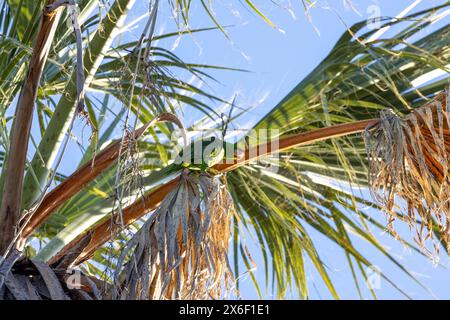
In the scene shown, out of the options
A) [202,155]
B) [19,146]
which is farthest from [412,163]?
[19,146]

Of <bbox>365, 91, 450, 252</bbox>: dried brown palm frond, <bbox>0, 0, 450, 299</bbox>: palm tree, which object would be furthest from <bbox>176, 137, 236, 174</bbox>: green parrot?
<bbox>365, 91, 450, 252</bbox>: dried brown palm frond

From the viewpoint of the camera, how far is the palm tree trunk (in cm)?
186

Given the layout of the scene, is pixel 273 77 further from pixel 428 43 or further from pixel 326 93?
pixel 428 43

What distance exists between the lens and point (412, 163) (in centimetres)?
203

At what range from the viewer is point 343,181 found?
9.03ft

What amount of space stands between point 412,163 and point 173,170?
1.84 ft

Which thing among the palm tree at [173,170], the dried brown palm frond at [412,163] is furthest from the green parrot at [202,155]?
the dried brown palm frond at [412,163]

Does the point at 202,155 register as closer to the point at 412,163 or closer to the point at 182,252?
the point at 182,252

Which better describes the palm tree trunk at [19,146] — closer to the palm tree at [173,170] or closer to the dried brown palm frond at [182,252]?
the palm tree at [173,170]

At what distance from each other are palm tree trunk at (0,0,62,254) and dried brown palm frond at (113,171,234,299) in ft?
0.90

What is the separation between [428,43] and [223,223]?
106 centimetres
